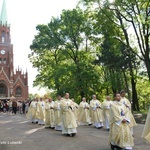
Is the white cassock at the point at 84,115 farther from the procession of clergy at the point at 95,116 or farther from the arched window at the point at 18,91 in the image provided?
the arched window at the point at 18,91

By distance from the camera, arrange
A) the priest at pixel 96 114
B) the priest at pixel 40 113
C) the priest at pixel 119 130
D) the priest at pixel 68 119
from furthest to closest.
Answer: the priest at pixel 40 113 → the priest at pixel 96 114 → the priest at pixel 68 119 → the priest at pixel 119 130

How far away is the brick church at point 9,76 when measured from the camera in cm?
6359

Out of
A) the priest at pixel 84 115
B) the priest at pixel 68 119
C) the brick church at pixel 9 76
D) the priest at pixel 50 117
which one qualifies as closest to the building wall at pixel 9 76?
the brick church at pixel 9 76

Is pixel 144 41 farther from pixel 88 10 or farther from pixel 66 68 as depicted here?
pixel 66 68

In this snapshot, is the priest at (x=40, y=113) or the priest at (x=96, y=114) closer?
the priest at (x=96, y=114)

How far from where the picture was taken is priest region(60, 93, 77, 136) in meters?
12.0

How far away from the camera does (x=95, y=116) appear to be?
16.1 metres

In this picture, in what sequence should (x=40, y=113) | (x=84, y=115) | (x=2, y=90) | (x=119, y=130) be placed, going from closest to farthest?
(x=119, y=130), (x=84, y=115), (x=40, y=113), (x=2, y=90)

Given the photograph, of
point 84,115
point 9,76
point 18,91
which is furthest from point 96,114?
point 9,76

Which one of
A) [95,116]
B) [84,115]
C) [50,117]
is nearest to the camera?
[50,117]

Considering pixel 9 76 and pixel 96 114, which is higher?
pixel 9 76

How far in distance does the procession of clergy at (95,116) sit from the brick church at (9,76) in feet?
146

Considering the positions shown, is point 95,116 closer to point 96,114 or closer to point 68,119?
point 96,114

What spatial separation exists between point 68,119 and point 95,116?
14.2 ft
